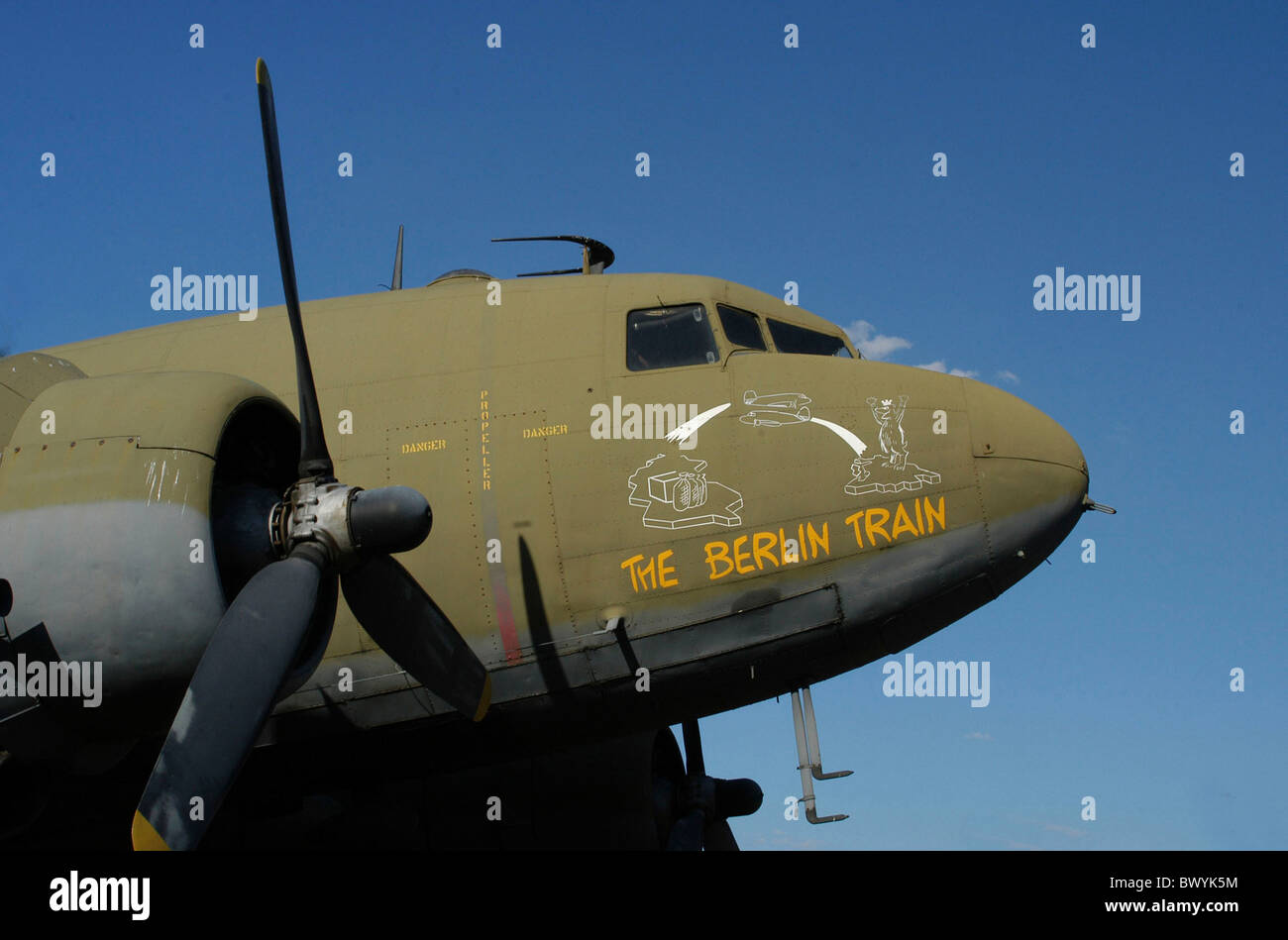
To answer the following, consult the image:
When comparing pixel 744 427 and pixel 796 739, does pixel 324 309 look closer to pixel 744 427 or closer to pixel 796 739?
pixel 744 427

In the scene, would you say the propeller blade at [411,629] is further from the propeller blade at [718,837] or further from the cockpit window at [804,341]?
the propeller blade at [718,837]

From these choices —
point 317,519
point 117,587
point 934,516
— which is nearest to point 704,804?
point 934,516

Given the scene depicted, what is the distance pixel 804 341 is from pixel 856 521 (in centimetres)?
270

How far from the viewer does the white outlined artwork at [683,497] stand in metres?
11.0

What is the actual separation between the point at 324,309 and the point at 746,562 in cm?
547

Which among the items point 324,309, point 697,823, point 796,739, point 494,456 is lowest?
point 697,823

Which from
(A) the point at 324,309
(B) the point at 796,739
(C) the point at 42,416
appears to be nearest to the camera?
(C) the point at 42,416

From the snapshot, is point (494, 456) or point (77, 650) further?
point (494, 456)

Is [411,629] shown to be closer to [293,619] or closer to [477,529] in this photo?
[477,529]

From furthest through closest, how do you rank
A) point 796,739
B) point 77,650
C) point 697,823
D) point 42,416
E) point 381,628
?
point 697,823, point 796,739, point 381,628, point 42,416, point 77,650

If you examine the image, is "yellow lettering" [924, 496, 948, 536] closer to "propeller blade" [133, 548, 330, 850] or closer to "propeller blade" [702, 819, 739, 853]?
"propeller blade" [133, 548, 330, 850]

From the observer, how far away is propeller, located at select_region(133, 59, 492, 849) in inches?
347
